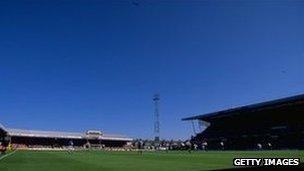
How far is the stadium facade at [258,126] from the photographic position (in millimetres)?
86625

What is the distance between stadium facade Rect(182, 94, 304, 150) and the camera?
8662 cm

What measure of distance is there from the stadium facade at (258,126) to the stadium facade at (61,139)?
5007 cm

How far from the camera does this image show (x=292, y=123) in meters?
89.1

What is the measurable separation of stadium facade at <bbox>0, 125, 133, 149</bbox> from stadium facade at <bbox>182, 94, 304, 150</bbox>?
164 feet

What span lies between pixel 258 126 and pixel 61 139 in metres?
82.7

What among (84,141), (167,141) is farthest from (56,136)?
(167,141)

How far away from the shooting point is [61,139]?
535 ft
